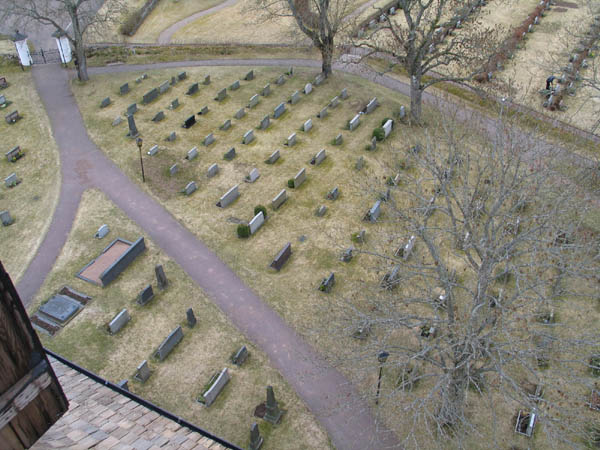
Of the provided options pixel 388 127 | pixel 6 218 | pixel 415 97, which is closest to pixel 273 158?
pixel 388 127

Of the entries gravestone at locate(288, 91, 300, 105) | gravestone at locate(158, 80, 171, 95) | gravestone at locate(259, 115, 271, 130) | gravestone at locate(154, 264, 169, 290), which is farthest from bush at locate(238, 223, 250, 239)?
gravestone at locate(158, 80, 171, 95)

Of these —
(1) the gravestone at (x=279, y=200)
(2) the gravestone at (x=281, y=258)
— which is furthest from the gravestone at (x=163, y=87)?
(2) the gravestone at (x=281, y=258)

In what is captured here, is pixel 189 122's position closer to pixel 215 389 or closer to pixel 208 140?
pixel 208 140

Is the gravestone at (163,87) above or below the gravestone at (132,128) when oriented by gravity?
above

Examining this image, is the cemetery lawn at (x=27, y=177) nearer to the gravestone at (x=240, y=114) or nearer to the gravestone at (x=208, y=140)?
the gravestone at (x=208, y=140)

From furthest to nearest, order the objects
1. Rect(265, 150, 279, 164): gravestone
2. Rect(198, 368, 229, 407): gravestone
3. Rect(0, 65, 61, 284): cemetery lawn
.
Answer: Rect(265, 150, 279, 164): gravestone
Rect(0, 65, 61, 284): cemetery lawn
Rect(198, 368, 229, 407): gravestone

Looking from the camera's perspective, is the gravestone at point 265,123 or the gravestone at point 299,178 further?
the gravestone at point 265,123

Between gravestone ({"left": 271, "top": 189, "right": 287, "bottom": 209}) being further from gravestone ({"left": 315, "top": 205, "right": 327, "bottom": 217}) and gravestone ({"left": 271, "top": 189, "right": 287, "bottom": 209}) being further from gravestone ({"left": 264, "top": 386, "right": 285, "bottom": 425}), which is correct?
gravestone ({"left": 264, "top": 386, "right": 285, "bottom": 425})
